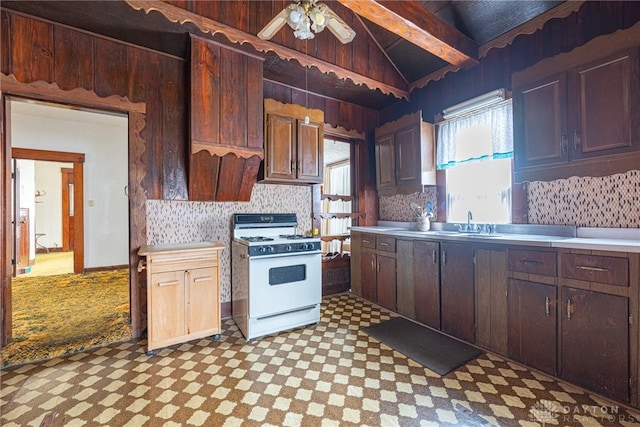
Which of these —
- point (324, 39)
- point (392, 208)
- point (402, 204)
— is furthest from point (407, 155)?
point (324, 39)

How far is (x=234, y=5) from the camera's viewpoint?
2.36 m

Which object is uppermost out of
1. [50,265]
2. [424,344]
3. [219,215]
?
[219,215]

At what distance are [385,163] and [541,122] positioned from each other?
1781 mm

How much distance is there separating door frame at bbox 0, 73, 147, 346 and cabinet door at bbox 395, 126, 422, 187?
289 centimetres

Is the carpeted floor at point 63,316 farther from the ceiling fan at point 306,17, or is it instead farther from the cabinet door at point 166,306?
the ceiling fan at point 306,17

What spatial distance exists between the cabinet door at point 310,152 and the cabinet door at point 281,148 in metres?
0.08

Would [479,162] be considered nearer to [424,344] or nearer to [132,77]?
[424,344]

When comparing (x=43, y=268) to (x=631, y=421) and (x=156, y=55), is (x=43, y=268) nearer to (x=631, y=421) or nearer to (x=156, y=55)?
(x=156, y=55)

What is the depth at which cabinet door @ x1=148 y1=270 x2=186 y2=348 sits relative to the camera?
89.7 inches

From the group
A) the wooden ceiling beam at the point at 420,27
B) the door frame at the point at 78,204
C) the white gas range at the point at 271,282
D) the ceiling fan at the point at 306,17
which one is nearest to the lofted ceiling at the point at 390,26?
the wooden ceiling beam at the point at 420,27

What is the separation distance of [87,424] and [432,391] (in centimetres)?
208

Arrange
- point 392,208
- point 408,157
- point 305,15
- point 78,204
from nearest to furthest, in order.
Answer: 1. point 305,15
2. point 408,157
3. point 392,208
4. point 78,204

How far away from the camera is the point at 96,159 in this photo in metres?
5.08

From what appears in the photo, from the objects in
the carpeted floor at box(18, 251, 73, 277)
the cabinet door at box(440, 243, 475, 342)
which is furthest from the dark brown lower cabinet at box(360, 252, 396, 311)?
the carpeted floor at box(18, 251, 73, 277)
